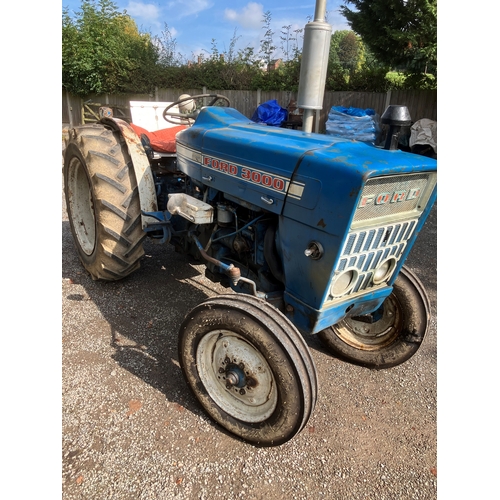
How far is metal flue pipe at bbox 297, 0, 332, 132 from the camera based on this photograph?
304 cm

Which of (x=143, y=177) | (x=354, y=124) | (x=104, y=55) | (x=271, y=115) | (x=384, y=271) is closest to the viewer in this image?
(x=384, y=271)

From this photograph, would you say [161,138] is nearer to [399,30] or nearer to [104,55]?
[399,30]

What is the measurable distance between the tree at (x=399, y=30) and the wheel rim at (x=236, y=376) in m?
8.56

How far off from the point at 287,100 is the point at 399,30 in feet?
13.2

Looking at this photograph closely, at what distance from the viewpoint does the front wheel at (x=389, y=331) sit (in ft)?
8.43

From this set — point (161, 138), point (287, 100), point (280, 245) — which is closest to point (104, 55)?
point (287, 100)

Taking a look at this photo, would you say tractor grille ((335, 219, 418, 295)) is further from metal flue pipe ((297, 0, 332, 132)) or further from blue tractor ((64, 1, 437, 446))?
metal flue pipe ((297, 0, 332, 132))

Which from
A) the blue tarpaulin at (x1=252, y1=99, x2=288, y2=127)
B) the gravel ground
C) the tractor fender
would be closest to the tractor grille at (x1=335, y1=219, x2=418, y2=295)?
the gravel ground

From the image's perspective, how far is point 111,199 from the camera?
2.96m

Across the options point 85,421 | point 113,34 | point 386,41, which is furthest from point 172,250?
point 113,34

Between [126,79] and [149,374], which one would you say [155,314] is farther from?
[126,79]

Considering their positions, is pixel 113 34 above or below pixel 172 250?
above

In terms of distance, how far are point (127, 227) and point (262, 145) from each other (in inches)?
56.1

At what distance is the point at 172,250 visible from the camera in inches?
172
